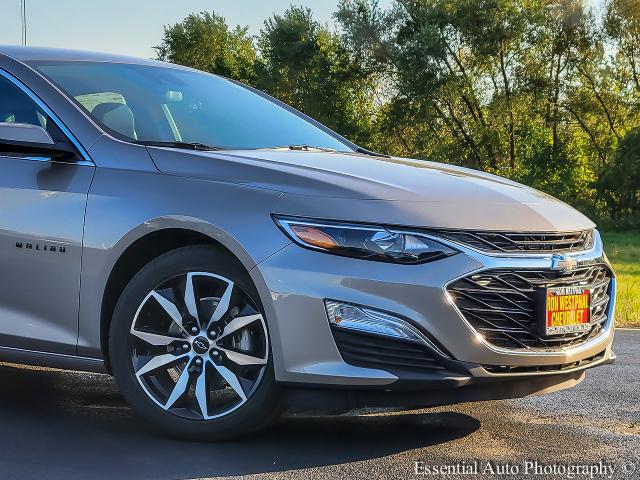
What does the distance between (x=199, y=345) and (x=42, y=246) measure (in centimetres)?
84

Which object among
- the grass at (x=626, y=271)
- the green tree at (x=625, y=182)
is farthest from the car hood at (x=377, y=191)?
the green tree at (x=625, y=182)

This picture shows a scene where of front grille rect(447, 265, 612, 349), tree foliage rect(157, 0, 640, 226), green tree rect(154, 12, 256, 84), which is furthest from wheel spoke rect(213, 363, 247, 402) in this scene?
green tree rect(154, 12, 256, 84)

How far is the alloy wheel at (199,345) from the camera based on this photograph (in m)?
4.46

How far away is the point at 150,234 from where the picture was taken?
15.2 ft

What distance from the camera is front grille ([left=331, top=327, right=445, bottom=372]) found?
4234 mm

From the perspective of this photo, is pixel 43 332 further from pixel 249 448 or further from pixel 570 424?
pixel 570 424

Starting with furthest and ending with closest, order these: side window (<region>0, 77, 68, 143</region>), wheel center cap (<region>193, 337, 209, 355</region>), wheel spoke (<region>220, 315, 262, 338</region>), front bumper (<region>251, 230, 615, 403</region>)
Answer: side window (<region>0, 77, 68, 143</region>) < wheel center cap (<region>193, 337, 209, 355</region>) < wheel spoke (<region>220, 315, 262, 338</region>) < front bumper (<region>251, 230, 615, 403</region>)

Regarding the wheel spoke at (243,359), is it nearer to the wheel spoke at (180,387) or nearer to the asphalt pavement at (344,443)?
the wheel spoke at (180,387)

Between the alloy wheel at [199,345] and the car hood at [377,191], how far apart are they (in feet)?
1.48

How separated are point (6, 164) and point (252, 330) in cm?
147

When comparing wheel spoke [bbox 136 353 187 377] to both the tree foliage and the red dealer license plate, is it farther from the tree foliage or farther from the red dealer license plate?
the tree foliage

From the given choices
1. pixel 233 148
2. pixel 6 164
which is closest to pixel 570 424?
Result: pixel 233 148

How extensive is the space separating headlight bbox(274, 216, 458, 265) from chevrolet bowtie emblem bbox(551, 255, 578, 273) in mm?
500

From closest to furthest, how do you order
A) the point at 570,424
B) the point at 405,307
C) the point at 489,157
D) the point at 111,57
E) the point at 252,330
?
the point at 405,307
the point at 252,330
the point at 570,424
the point at 111,57
the point at 489,157
